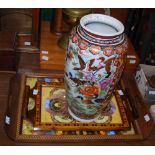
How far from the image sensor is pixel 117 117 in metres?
0.93

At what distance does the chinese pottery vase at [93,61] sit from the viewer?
2.36ft

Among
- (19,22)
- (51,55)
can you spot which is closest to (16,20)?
(19,22)

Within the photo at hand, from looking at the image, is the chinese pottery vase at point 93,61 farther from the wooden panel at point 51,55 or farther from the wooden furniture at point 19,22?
the wooden furniture at point 19,22

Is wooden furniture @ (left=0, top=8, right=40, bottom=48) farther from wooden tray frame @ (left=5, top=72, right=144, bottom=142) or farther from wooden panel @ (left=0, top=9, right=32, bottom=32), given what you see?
wooden tray frame @ (left=5, top=72, right=144, bottom=142)

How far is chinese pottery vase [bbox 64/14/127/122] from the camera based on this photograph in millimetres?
718

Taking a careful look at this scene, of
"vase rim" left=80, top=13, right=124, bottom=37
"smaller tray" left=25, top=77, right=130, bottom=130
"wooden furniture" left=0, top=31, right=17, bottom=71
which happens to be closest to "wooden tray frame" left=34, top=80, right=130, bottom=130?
"smaller tray" left=25, top=77, right=130, bottom=130

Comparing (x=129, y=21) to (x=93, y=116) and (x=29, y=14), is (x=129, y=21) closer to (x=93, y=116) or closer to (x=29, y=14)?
(x=29, y=14)

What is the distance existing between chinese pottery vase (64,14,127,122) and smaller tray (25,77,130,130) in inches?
2.3

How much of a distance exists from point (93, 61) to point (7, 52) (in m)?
0.41

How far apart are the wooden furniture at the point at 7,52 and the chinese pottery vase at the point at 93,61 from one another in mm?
288

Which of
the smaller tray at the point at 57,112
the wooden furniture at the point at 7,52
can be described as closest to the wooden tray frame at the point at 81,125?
the smaller tray at the point at 57,112

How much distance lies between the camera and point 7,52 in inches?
39.1

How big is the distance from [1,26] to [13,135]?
0.57 m

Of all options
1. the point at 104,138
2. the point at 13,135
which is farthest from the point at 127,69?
the point at 13,135
